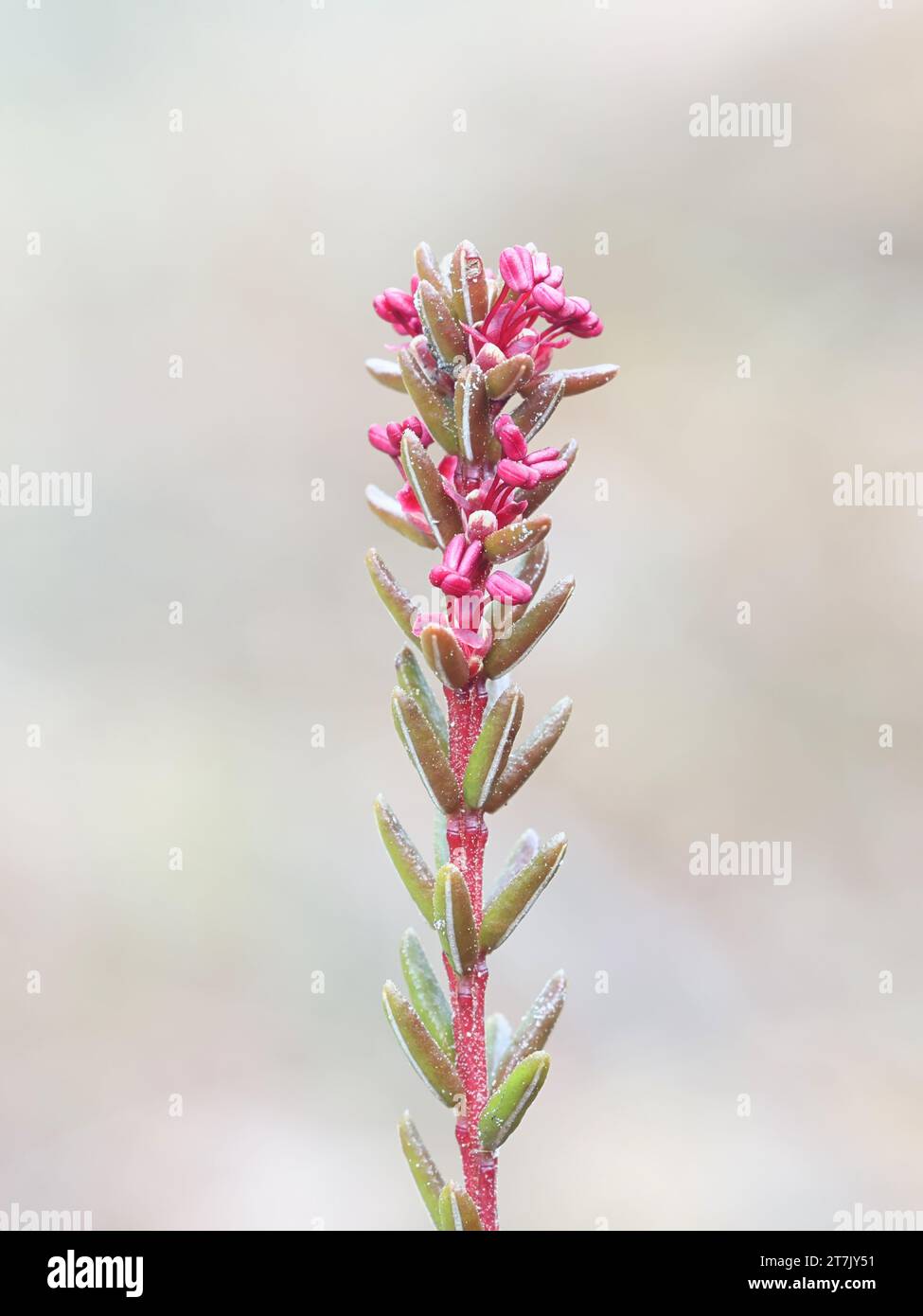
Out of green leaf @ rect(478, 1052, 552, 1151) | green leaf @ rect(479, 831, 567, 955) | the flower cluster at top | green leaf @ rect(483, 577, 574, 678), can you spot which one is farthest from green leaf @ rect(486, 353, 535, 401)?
green leaf @ rect(478, 1052, 552, 1151)

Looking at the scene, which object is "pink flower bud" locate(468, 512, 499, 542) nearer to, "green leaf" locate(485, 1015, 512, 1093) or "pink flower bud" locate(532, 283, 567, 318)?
"pink flower bud" locate(532, 283, 567, 318)

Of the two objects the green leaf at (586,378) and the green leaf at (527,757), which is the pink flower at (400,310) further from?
the green leaf at (527,757)

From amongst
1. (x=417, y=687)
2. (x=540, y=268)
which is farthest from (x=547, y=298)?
(x=417, y=687)

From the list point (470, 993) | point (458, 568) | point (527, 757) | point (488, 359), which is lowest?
point (470, 993)

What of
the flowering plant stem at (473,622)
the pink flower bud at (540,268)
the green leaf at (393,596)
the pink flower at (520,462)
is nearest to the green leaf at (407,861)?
the flowering plant stem at (473,622)

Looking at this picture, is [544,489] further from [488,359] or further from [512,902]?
[512,902]

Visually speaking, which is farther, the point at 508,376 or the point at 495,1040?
the point at 495,1040
